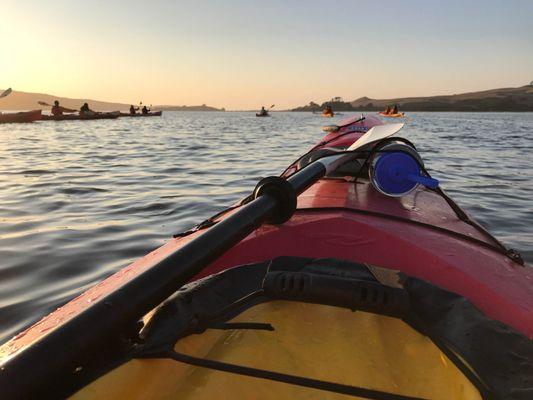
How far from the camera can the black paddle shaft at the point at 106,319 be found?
0.82 meters

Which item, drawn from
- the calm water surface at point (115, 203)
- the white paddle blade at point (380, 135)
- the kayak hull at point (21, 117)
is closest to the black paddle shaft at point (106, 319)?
the white paddle blade at point (380, 135)

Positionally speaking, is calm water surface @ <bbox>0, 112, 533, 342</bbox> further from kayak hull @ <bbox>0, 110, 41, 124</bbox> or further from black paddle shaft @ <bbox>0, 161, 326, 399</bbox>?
kayak hull @ <bbox>0, 110, 41, 124</bbox>

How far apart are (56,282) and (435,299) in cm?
303

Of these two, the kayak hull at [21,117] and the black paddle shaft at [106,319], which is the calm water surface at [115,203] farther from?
the kayak hull at [21,117]

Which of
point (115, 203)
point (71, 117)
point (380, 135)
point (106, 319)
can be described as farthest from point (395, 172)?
point (71, 117)

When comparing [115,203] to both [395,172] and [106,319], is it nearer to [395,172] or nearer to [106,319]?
[395,172]

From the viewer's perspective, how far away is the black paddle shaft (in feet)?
2.68

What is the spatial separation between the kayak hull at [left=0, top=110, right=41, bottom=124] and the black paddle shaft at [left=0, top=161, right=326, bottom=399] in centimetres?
2892

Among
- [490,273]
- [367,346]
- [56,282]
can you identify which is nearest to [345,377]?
[367,346]

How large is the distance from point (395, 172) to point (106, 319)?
6.29 feet

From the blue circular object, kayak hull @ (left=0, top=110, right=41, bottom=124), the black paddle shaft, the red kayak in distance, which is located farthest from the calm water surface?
the red kayak in distance

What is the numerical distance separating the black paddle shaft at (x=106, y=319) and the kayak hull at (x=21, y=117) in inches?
1139

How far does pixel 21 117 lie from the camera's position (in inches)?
1021

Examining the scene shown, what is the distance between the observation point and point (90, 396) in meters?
1.19
